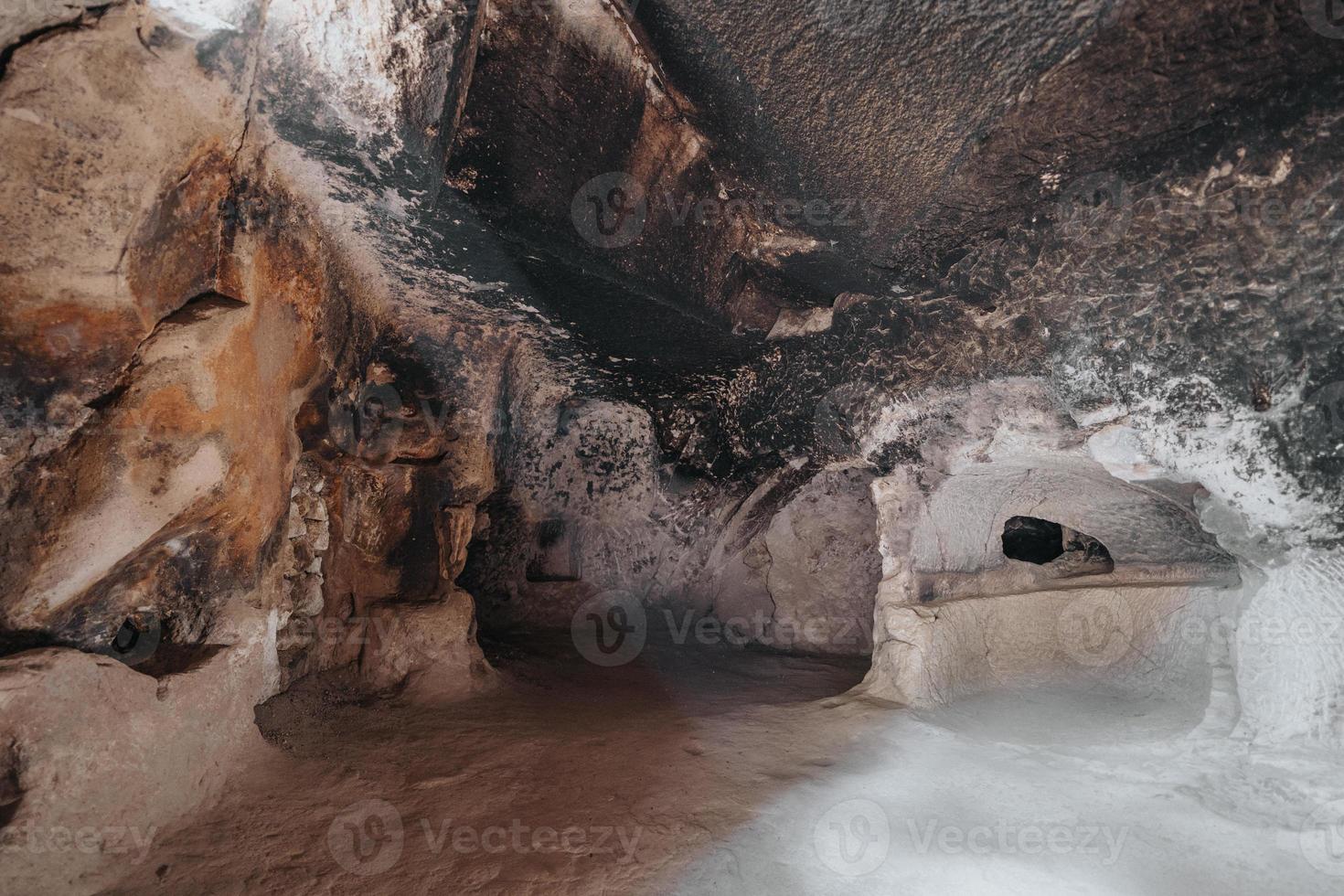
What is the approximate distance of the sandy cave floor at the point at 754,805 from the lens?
6.44ft

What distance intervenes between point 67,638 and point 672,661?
3.09 metres

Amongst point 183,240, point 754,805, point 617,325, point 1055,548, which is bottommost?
point 754,805

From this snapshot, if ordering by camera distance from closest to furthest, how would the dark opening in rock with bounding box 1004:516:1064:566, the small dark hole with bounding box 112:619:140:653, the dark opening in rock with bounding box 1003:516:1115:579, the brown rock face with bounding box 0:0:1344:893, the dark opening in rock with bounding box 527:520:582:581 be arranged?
the brown rock face with bounding box 0:0:1344:893, the small dark hole with bounding box 112:619:140:653, the dark opening in rock with bounding box 1003:516:1115:579, the dark opening in rock with bounding box 1004:516:1064:566, the dark opening in rock with bounding box 527:520:582:581

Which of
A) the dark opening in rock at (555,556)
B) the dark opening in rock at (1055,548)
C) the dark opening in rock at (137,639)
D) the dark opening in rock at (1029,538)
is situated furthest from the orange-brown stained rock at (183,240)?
the dark opening in rock at (1029,538)

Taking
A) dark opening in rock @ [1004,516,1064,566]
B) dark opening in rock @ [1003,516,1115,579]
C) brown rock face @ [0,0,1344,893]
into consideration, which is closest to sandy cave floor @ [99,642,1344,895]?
brown rock face @ [0,0,1344,893]

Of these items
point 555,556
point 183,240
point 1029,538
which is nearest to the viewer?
point 183,240

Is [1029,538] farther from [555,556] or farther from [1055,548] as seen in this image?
[555,556]

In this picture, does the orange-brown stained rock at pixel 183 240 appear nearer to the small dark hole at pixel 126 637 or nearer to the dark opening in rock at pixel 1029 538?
the small dark hole at pixel 126 637

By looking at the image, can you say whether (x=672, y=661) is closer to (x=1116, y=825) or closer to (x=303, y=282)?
(x=1116, y=825)

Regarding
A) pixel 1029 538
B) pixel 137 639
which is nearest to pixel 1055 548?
pixel 1029 538

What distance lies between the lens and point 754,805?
235 centimetres

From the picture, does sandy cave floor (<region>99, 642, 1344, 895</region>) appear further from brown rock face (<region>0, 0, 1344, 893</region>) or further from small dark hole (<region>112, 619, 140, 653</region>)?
small dark hole (<region>112, 619, 140, 653</region>)

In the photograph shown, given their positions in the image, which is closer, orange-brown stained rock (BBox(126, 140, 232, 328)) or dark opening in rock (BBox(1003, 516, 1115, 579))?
orange-brown stained rock (BBox(126, 140, 232, 328))

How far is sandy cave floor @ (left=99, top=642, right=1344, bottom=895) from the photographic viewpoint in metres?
1.96
